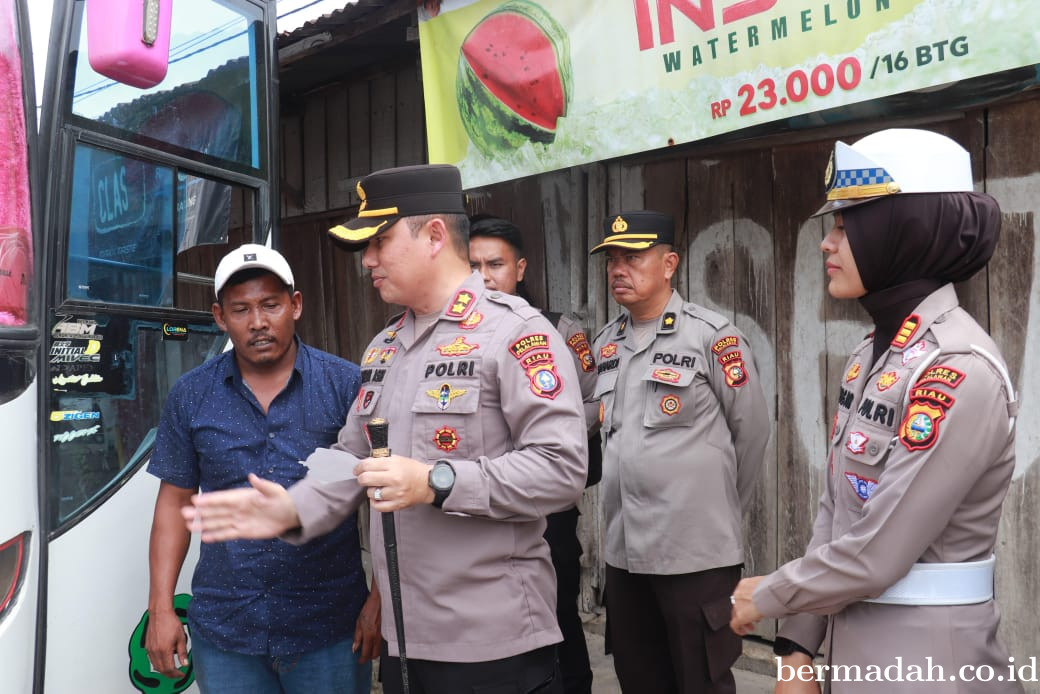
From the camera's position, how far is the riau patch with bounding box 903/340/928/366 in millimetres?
1701

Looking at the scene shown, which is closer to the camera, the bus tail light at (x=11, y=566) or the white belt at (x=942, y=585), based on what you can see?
the white belt at (x=942, y=585)

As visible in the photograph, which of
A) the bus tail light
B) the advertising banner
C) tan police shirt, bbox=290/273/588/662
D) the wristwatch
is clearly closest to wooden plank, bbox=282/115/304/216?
the advertising banner

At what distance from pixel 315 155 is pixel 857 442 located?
508 centimetres

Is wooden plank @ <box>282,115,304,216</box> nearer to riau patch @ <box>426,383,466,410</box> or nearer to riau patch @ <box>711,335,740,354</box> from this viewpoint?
riau patch @ <box>711,335,740,354</box>

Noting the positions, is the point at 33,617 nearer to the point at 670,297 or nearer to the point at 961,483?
the point at 961,483

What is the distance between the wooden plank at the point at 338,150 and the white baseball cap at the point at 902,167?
4435mm

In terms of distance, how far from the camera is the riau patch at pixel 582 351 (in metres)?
3.69

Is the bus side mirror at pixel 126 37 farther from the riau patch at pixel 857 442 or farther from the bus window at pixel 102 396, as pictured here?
the riau patch at pixel 857 442

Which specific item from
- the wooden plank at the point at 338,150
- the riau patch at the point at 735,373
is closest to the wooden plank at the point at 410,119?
the wooden plank at the point at 338,150

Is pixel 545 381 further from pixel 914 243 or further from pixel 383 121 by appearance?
Answer: pixel 383 121

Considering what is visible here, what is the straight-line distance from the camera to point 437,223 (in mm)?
2123

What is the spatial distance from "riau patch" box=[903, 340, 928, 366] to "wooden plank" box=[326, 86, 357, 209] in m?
4.59

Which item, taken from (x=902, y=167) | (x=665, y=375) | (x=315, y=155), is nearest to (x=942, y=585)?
(x=902, y=167)

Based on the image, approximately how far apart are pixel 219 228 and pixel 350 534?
4.27ft
